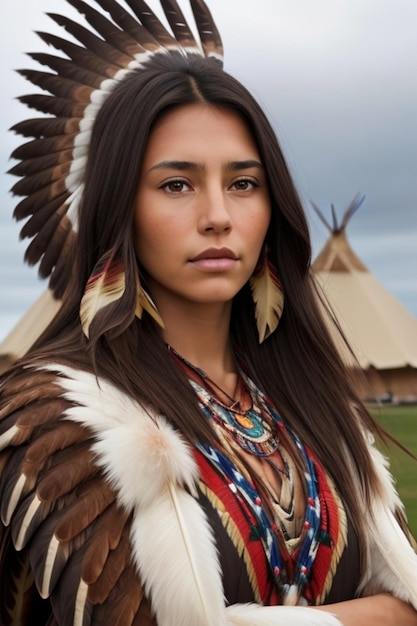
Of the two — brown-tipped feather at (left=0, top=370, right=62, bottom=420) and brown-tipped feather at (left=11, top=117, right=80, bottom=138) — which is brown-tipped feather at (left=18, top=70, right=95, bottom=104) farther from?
brown-tipped feather at (left=0, top=370, right=62, bottom=420)

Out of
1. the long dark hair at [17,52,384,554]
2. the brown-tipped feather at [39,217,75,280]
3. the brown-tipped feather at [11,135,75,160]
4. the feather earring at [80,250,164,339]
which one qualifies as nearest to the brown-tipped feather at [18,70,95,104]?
the brown-tipped feather at [11,135,75,160]

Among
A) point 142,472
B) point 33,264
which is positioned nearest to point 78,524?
point 142,472

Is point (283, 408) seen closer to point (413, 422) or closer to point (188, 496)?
point (188, 496)

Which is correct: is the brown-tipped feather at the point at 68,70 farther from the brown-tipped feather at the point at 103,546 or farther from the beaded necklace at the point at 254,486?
the brown-tipped feather at the point at 103,546

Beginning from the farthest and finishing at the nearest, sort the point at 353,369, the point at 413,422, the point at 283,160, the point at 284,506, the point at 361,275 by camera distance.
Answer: the point at 361,275, the point at 413,422, the point at 353,369, the point at 283,160, the point at 284,506

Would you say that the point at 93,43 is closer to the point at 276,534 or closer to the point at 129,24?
the point at 129,24

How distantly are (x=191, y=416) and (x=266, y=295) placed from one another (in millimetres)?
414

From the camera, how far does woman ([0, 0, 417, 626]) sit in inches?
62.7

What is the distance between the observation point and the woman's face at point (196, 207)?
1.82 meters

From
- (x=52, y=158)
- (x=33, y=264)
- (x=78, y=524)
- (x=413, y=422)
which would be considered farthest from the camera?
(x=413, y=422)

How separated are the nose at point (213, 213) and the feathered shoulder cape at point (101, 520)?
35cm

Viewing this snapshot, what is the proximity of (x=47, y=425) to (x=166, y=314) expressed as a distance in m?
0.40

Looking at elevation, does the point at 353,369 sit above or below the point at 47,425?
below

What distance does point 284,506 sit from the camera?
6.02 ft
